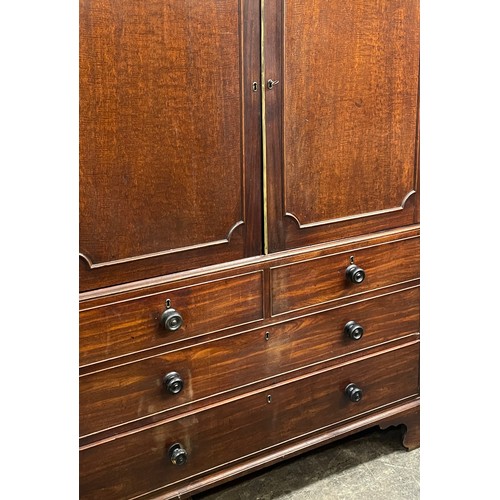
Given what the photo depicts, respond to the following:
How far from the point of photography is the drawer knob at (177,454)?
1.78 meters

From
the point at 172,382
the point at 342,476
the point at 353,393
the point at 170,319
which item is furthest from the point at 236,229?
the point at 342,476

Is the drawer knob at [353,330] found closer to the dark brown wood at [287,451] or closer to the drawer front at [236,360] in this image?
the drawer front at [236,360]

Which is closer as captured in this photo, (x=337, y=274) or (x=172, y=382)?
(x=172, y=382)

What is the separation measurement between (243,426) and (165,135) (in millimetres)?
779

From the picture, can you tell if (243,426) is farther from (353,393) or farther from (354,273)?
(354,273)

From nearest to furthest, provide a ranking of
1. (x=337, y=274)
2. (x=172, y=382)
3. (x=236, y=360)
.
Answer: (x=172, y=382) → (x=236, y=360) → (x=337, y=274)

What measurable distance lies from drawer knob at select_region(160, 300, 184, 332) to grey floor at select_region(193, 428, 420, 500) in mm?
623

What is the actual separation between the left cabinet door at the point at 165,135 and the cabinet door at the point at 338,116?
71mm

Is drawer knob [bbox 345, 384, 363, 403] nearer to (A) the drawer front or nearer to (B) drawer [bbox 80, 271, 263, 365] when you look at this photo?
(A) the drawer front

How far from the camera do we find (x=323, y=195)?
1893 mm

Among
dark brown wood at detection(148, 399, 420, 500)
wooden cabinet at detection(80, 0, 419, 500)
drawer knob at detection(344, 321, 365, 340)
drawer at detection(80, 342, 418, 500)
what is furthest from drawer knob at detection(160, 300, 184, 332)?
drawer knob at detection(344, 321, 365, 340)

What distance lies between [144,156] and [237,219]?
0.97 ft

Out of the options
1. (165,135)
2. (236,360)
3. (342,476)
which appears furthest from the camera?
(342,476)

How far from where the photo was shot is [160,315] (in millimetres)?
1688
